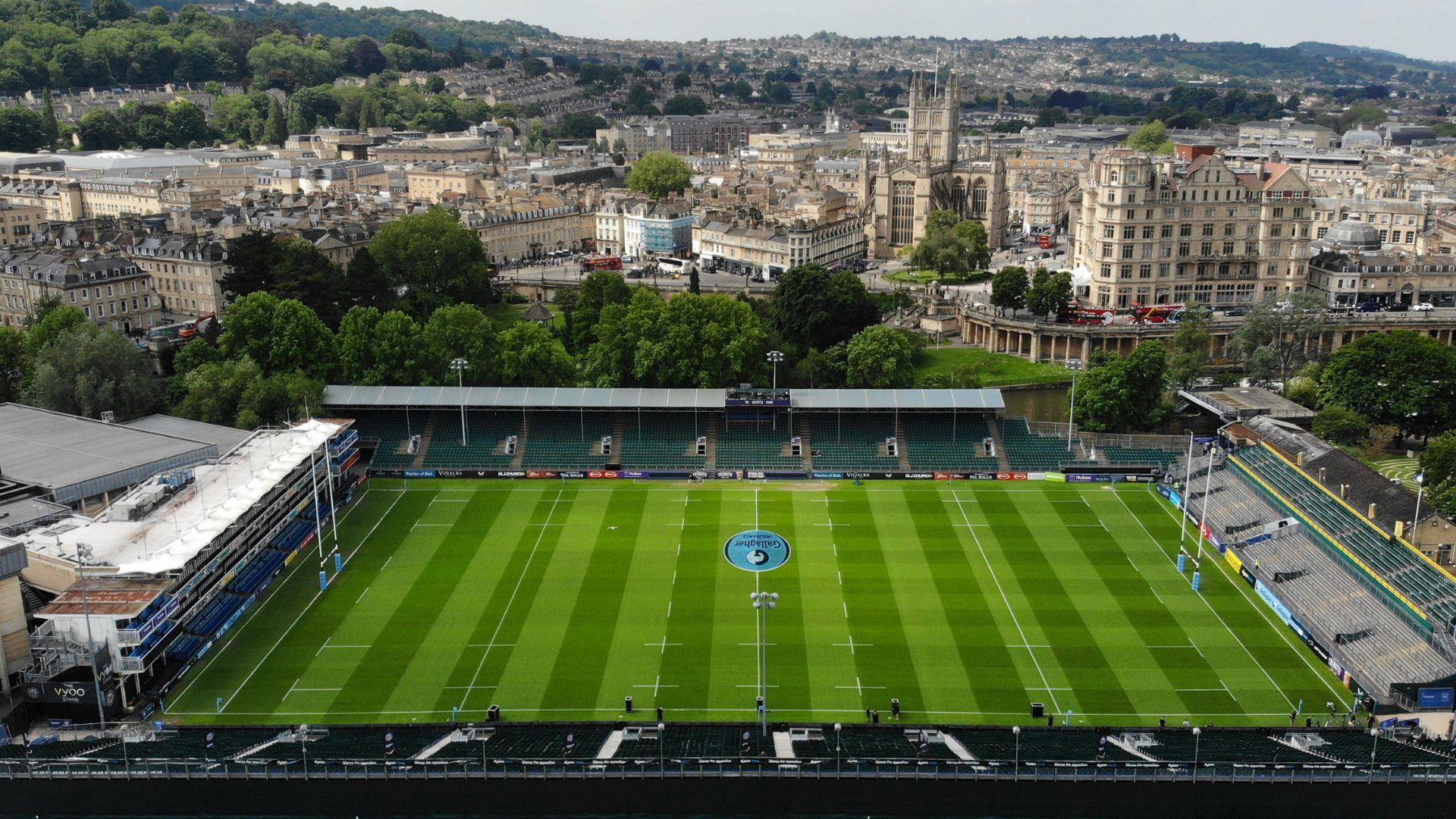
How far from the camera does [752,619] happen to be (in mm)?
52750

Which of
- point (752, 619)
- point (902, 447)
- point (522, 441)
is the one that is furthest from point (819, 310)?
point (752, 619)

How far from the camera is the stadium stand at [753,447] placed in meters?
72.9

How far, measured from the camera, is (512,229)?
468 ft

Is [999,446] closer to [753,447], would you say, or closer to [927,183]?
[753,447]

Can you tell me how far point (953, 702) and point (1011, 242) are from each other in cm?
12841

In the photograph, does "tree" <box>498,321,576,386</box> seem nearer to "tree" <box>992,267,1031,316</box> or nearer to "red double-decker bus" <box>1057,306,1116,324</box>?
"tree" <box>992,267,1031,316</box>

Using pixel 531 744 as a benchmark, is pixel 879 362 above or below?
above

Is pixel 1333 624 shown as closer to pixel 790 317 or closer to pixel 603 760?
pixel 603 760

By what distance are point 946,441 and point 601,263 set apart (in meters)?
74.9

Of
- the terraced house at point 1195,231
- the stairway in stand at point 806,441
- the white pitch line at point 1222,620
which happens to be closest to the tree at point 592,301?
the stairway in stand at point 806,441

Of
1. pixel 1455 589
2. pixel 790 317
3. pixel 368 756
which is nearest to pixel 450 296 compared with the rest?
pixel 790 317

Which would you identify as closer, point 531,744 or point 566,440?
point 531,744

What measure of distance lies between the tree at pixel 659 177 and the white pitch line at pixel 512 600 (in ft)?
369

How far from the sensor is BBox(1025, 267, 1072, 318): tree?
10700 centimetres
